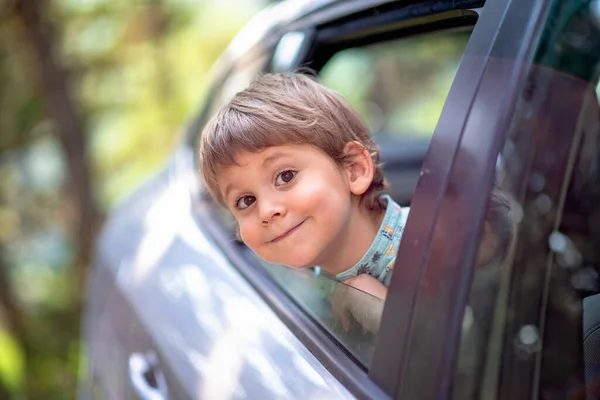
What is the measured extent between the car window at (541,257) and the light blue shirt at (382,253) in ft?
1.11

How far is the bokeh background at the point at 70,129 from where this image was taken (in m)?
6.66

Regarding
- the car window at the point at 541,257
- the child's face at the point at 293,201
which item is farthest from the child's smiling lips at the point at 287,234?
the car window at the point at 541,257

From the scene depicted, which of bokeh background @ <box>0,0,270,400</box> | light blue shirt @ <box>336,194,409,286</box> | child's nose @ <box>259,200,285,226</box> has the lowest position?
bokeh background @ <box>0,0,270,400</box>

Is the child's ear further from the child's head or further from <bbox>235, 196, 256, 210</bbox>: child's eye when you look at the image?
<bbox>235, 196, 256, 210</bbox>: child's eye

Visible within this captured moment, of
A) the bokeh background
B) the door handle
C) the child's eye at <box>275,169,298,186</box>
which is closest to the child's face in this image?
the child's eye at <box>275,169,298,186</box>

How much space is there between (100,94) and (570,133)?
7397 millimetres

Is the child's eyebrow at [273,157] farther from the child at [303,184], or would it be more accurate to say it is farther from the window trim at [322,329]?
the window trim at [322,329]

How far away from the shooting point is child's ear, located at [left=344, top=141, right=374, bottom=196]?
5.01ft

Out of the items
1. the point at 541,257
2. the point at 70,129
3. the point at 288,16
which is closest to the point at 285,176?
the point at 541,257

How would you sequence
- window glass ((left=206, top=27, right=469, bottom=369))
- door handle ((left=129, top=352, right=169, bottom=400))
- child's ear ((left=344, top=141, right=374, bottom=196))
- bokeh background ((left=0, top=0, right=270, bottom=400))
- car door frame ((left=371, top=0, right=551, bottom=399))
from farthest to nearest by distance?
bokeh background ((left=0, top=0, right=270, bottom=400)) < door handle ((left=129, top=352, right=169, bottom=400)) < child's ear ((left=344, top=141, right=374, bottom=196)) < window glass ((left=206, top=27, right=469, bottom=369)) < car door frame ((left=371, top=0, right=551, bottom=399))

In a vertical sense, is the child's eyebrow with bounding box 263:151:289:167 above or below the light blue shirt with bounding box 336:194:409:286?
above

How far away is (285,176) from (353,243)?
0.68ft

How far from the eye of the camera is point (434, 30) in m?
1.74

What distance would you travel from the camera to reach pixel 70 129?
22.1ft
